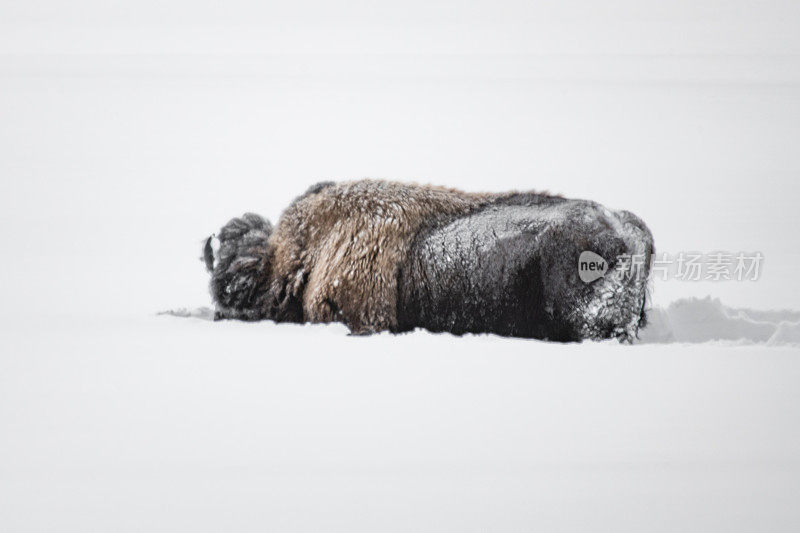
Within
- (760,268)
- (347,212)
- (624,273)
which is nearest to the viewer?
(624,273)

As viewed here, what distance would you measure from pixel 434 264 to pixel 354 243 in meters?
0.73

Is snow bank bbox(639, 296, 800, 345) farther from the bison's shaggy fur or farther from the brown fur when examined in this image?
the brown fur

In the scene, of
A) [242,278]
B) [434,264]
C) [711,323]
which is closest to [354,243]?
[434,264]

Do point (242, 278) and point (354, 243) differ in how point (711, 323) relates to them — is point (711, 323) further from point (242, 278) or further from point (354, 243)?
point (242, 278)

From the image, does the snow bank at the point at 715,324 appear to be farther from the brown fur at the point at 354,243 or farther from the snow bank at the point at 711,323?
the brown fur at the point at 354,243

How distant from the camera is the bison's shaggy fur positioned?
22.7 ft

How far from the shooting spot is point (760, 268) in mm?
8023

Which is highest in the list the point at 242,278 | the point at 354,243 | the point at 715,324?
the point at 354,243

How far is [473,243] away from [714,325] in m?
2.46

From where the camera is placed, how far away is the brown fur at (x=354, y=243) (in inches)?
283

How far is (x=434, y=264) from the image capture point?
7.16 meters

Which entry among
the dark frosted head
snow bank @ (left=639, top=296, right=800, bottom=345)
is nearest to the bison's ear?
the dark frosted head

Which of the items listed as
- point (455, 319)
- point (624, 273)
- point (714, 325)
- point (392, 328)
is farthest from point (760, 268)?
point (392, 328)

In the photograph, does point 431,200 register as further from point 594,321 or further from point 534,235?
point 594,321
